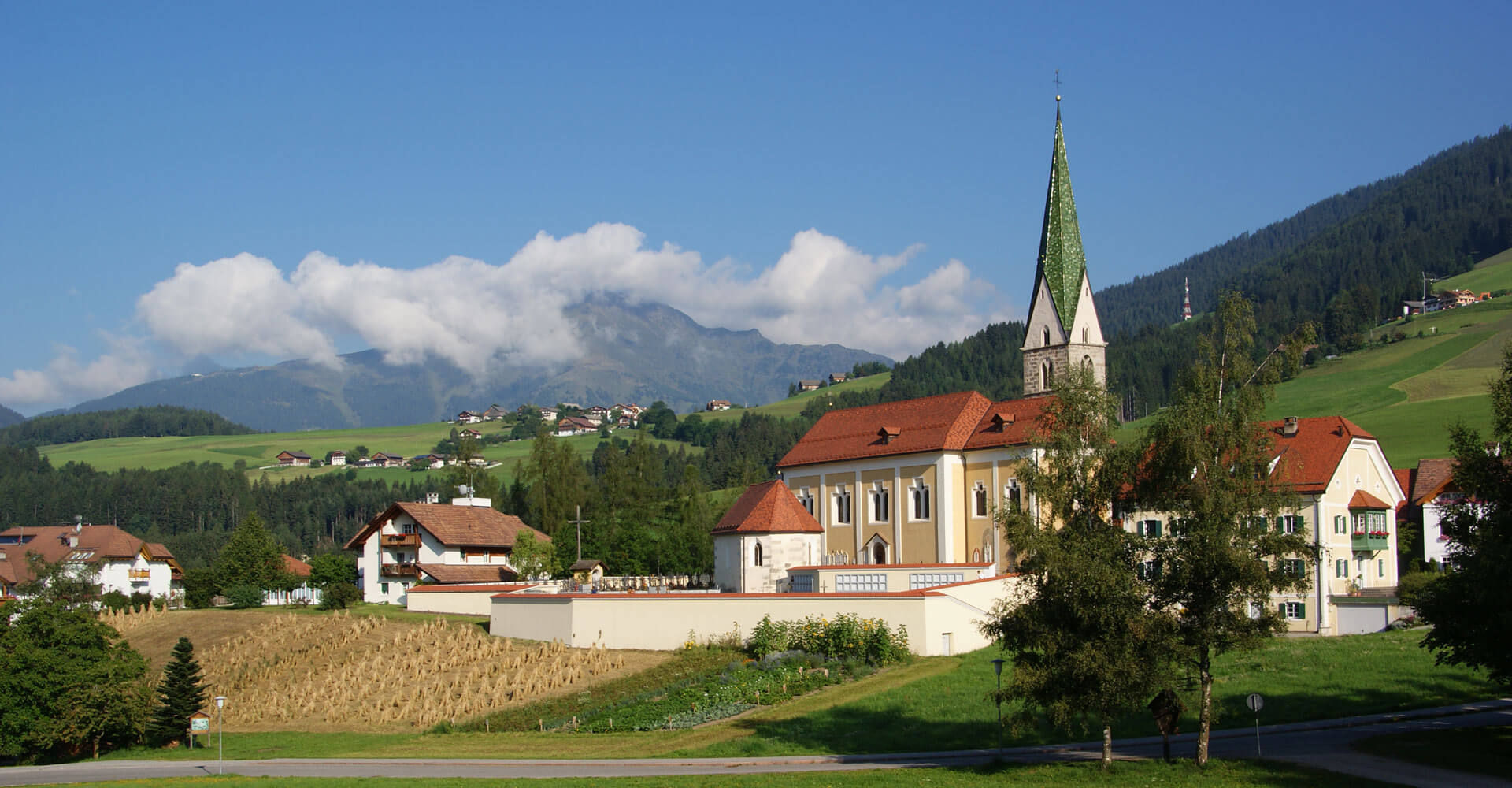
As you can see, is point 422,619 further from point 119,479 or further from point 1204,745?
point 119,479

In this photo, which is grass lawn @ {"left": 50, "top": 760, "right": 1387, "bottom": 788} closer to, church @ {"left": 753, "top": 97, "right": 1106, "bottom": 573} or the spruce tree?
the spruce tree

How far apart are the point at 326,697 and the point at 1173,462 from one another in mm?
33914

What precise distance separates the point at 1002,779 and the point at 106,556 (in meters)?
93.1

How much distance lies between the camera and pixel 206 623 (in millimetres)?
62438

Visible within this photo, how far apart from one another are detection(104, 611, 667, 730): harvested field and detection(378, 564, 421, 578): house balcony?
14301 mm

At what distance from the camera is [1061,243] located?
243ft

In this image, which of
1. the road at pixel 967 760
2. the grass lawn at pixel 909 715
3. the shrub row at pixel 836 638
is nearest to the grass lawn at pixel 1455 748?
the road at pixel 967 760

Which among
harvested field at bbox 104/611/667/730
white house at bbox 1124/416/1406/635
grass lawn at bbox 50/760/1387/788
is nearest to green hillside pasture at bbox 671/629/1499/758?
grass lawn at bbox 50/760/1387/788

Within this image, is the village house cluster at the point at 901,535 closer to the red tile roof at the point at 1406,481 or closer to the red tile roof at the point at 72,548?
the red tile roof at the point at 1406,481

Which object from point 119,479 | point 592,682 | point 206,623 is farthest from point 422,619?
point 119,479

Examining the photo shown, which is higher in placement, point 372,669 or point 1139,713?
point 1139,713

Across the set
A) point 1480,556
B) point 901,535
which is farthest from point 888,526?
point 1480,556

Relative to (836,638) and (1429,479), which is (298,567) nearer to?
(836,638)

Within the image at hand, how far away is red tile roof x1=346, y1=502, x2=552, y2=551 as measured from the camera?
78.1 metres
